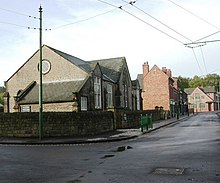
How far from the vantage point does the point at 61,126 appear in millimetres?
23734

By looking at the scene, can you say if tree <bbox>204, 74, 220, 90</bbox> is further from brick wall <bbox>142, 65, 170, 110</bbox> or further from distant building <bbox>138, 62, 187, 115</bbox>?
brick wall <bbox>142, 65, 170, 110</bbox>

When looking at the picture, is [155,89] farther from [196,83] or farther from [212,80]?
[212,80]

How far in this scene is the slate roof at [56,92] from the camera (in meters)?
34.0

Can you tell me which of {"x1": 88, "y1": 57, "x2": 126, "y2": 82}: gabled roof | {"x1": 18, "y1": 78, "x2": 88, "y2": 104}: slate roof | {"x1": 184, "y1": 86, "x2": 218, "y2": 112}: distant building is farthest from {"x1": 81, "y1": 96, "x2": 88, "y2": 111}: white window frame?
{"x1": 184, "y1": 86, "x2": 218, "y2": 112}: distant building

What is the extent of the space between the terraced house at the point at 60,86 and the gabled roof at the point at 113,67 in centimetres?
126

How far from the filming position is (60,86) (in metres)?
37.2

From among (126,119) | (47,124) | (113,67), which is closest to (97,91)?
(126,119)

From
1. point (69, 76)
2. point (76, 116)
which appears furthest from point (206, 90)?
point (76, 116)

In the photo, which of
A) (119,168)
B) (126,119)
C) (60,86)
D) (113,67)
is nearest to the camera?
(119,168)

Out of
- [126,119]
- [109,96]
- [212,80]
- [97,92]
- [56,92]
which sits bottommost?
[126,119]

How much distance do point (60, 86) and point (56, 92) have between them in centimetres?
153

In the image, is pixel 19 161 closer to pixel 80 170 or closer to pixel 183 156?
pixel 80 170

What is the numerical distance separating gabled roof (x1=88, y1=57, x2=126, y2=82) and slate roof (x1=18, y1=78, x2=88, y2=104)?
1062cm

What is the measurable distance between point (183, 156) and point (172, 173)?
354cm
